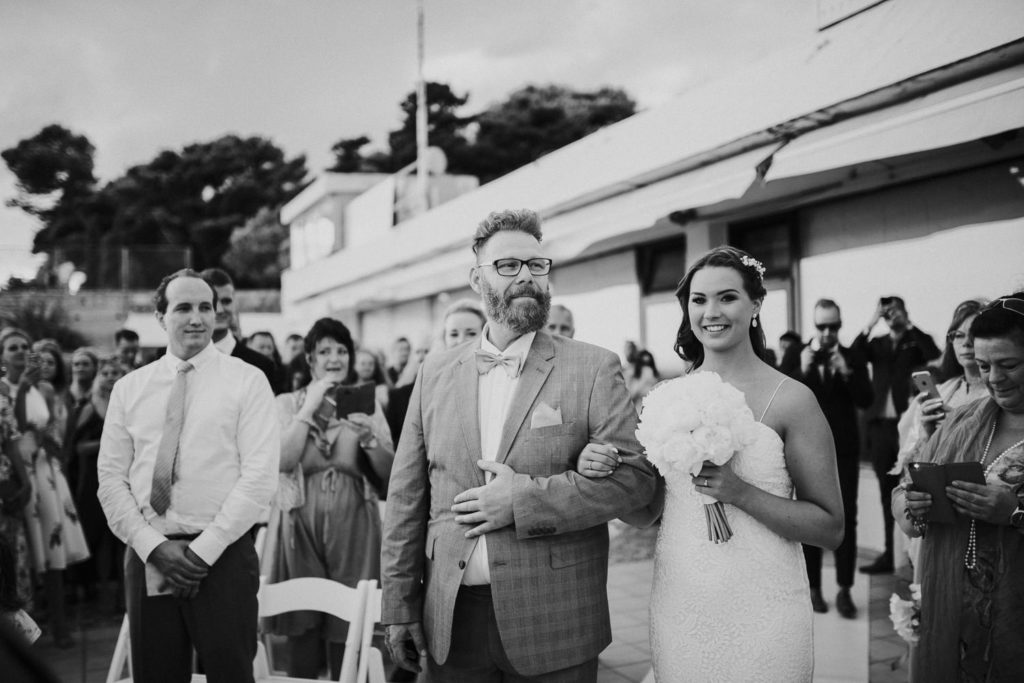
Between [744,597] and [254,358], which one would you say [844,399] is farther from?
[254,358]

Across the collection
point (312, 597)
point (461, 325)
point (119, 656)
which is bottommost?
point (119, 656)

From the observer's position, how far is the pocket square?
236 centimetres

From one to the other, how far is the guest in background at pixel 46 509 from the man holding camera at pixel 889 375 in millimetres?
6176

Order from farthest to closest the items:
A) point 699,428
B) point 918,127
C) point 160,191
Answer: point 160,191 < point 918,127 < point 699,428

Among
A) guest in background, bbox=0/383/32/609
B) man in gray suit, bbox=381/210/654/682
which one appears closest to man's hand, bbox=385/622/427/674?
man in gray suit, bbox=381/210/654/682

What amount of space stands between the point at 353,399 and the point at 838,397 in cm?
388

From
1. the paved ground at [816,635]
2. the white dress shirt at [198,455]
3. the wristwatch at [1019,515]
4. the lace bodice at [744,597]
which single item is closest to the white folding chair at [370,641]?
the white dress shirt at [198,455]

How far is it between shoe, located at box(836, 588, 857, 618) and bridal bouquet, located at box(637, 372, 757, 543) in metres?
3.85

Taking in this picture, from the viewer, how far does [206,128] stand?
51.0 metres

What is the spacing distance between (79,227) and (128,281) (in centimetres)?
2980

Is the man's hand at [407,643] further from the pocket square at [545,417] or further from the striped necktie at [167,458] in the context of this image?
the striped necktie at [167,458]

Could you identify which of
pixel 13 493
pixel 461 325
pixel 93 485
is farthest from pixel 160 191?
pixel 461 325

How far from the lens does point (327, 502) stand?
4.09 metres

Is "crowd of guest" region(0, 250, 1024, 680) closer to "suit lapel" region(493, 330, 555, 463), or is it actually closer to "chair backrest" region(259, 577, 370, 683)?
"chair backrest" region(259, 577, 370, 683)
